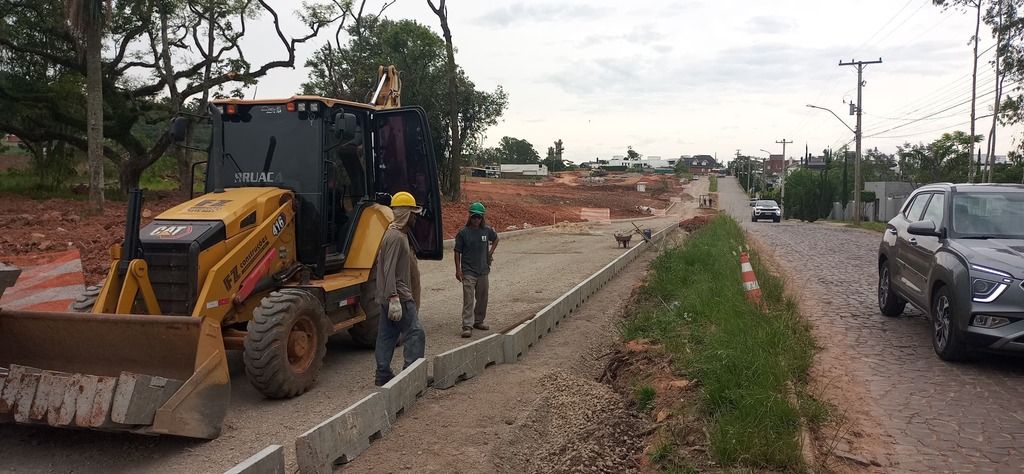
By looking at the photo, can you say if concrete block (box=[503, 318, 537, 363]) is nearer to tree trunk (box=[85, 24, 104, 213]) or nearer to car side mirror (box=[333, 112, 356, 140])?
car side mirror (box=[333, 112, 356, 140])

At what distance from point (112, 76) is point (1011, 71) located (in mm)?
42130

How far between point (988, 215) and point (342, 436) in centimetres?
699

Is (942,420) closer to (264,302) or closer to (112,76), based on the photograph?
(264,302)

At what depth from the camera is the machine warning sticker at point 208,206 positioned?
6848 millimetres

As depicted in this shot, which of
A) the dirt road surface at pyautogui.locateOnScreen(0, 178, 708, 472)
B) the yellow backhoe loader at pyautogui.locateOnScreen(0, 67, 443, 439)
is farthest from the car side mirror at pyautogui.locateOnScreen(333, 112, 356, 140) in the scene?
the dirt road surface at pyautogui.locateOnScreen(0, 178, 708, 472)

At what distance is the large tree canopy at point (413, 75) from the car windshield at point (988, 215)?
27.5m

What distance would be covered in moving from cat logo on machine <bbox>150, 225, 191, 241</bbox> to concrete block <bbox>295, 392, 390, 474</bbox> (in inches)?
96.7

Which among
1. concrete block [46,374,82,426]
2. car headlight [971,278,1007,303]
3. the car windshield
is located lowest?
concrete block [46,374,82,426]

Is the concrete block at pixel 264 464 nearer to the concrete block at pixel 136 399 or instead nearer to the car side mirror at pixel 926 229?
→ the concrete block at pixel 136 399

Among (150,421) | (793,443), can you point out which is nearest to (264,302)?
(150,421)

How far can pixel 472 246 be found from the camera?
9.71 m

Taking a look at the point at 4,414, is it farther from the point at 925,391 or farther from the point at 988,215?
the point at 988,215

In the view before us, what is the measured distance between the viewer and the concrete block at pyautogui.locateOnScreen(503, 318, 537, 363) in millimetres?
8180

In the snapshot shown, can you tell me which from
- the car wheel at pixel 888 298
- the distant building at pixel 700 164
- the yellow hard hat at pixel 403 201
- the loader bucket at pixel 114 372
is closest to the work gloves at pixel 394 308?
the yellow hard hat at pixel 403 201
